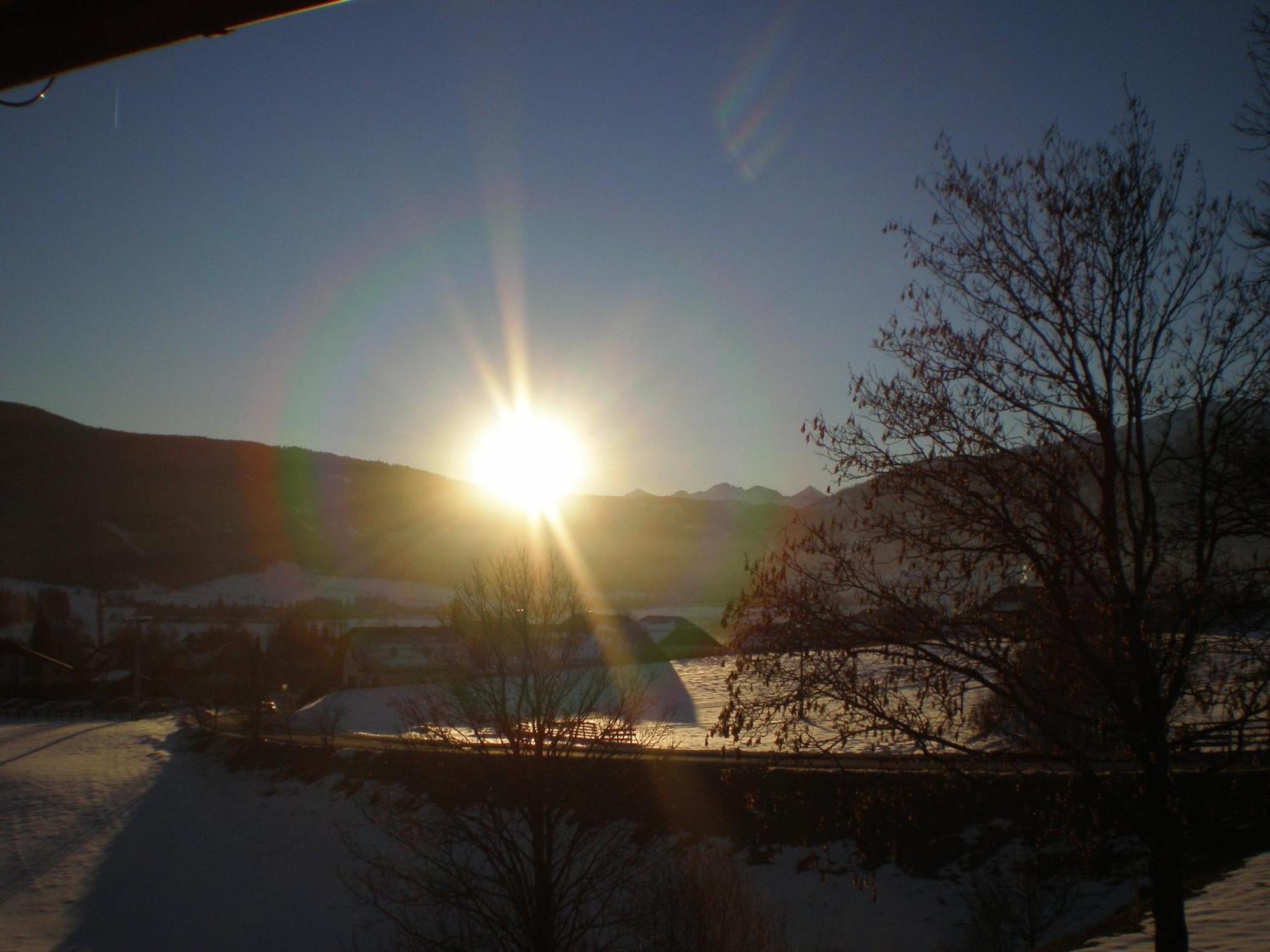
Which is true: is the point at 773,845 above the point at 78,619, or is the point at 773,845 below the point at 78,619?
below

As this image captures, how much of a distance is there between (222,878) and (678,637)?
2787cm

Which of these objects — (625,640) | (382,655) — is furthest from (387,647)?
(625,640)

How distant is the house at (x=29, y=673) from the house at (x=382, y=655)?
23.4m

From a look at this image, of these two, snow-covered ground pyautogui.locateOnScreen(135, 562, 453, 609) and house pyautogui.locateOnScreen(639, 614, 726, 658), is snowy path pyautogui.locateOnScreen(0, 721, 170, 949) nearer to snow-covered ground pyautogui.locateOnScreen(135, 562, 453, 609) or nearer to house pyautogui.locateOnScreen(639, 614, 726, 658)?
house pyautogui.locateOnScreen(639, 614, 726, 658)

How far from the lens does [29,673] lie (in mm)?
64625

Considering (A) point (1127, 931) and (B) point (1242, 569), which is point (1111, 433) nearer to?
(B) point (1242, 569)

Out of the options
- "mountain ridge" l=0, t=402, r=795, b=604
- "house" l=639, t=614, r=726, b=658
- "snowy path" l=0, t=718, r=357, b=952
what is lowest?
"snowy path" l=0, t=718, r=357, b=952

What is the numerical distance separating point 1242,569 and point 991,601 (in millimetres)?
1567

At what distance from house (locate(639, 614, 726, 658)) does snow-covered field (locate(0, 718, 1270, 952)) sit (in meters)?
20.9

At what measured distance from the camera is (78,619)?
81375 millimetres

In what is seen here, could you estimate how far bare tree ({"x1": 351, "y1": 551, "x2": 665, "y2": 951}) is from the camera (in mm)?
→ 13016

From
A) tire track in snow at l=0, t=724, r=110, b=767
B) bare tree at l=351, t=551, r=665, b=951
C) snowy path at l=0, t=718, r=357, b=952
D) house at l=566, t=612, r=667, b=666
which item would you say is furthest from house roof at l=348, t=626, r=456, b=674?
bare tree at l=351, t=551, r=665, b=951

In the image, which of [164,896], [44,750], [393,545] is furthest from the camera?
[393,545]

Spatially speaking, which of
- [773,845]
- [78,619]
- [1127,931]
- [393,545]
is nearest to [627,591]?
[78,619]
